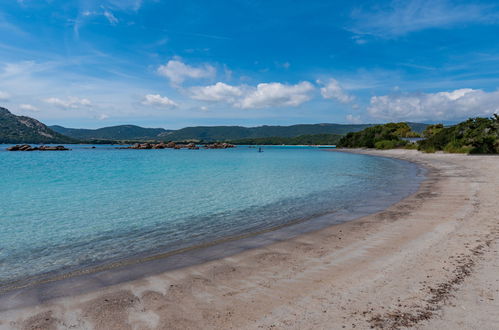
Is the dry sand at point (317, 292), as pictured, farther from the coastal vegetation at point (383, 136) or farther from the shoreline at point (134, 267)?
the coastal vegetation at point (383, 136)

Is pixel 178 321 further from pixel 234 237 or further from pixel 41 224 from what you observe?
pixel 41 224

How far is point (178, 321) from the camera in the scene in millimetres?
4824

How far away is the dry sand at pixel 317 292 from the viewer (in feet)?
15.3

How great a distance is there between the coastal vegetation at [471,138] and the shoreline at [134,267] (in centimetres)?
5123

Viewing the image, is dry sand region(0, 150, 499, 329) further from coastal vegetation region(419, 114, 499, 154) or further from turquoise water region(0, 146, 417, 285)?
coastal vegetation region(419, 114, 499, 154)

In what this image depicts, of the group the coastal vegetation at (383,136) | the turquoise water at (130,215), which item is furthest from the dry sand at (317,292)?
the coastal vegetation at (383,136)

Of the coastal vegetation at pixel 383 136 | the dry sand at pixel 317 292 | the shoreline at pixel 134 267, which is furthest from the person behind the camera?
the coastal vegetation at pixel 383 136

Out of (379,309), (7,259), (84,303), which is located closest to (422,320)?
(379,309)

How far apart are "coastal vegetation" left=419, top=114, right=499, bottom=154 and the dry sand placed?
50.6m

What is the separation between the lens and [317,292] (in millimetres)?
5680

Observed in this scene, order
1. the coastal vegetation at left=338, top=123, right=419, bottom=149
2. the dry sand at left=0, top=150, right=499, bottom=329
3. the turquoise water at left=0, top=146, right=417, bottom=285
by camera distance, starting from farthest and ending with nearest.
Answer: the coastal vegetation at left=338, top=123, right=419, bottom=149
the turquoise water at left=0, top=146, right=417, bottom=285
the dry sand at left=0, top=150, right=499, bottom=329

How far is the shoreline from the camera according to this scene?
6.24 metres

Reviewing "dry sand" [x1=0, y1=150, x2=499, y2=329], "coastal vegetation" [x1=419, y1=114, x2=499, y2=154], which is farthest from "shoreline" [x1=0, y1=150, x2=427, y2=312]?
"coastal vegetation" [x1=419, y1=114, x2=499, y2=154]

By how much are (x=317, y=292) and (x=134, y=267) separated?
503 centimetres
